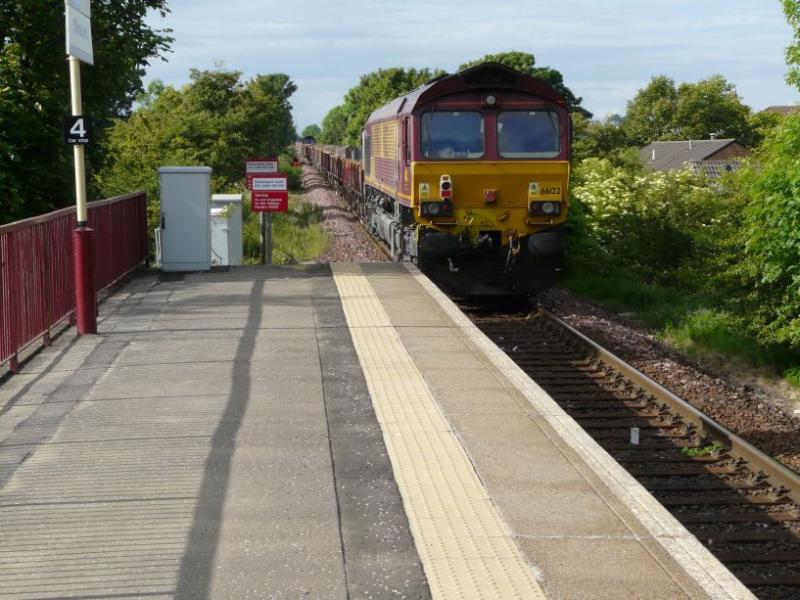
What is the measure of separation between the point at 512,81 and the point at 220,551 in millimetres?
11833

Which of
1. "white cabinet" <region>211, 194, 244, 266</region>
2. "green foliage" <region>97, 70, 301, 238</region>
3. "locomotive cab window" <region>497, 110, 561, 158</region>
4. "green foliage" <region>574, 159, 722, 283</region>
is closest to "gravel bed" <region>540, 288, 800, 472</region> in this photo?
"locomotive cab window" <region>497, 110, 561, 158</region>

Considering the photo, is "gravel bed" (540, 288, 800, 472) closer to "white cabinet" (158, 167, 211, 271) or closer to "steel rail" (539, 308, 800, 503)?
"steel rail" (539, 308, 800, 503)

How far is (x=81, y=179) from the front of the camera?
10.6 meters

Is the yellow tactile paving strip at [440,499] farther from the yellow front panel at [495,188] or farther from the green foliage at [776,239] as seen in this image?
the green foliage at [776,239]

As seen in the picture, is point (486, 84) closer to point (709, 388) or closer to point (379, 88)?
point (709, 388)

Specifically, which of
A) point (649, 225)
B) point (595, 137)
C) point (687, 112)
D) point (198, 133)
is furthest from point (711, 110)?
point (649, 225)

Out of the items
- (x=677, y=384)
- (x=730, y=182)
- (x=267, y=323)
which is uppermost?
(x=730, y=182)

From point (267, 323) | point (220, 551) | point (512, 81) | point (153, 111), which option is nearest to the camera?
point (220, 551)

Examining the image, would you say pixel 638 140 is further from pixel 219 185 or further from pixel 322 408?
pixel 322 408

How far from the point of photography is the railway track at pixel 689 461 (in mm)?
6875

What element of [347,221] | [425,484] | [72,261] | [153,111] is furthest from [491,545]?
[153,111]

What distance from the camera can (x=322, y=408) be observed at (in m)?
7.72

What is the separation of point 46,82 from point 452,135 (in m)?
6.33

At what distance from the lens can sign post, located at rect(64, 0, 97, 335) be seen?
10422 millimetres
